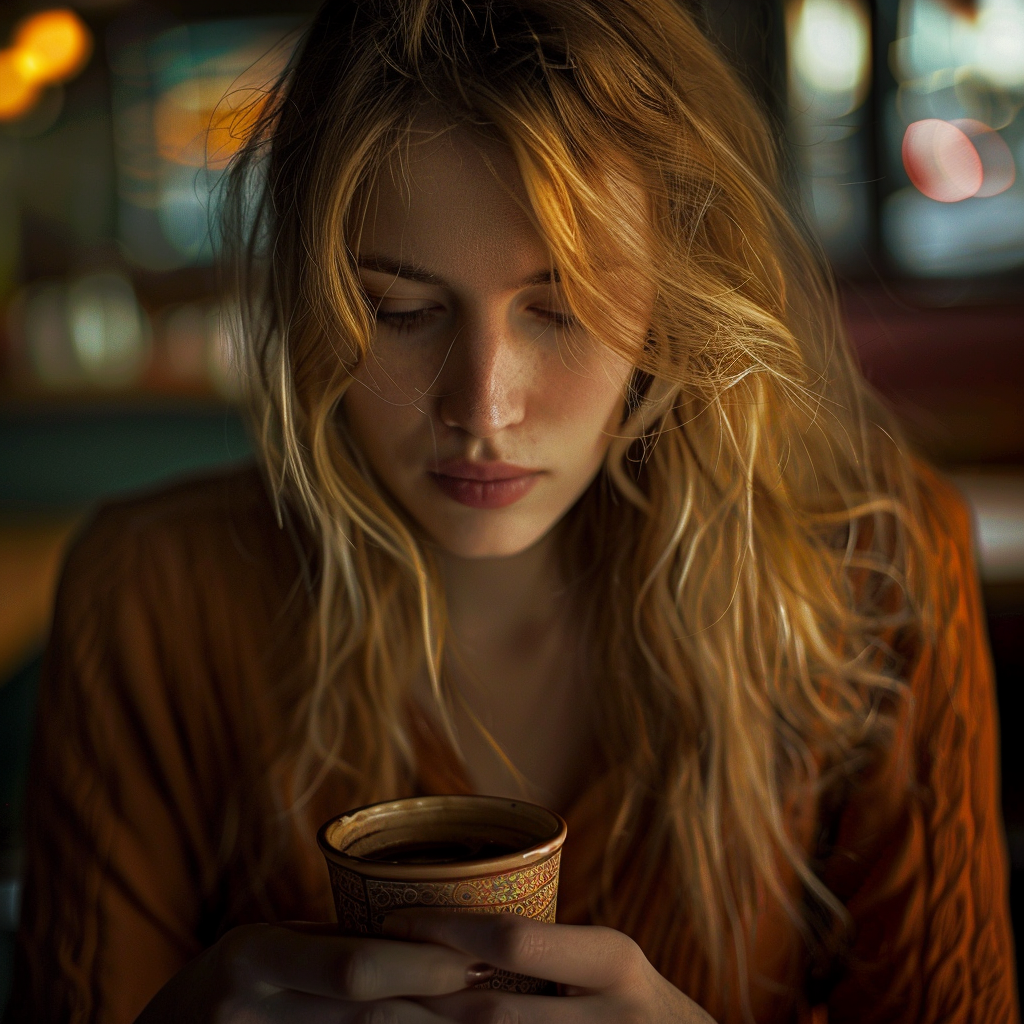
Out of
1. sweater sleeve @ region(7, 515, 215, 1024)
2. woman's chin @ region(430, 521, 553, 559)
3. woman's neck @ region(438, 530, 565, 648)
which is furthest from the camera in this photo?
woman's neck @ region(438, 530, 565, 648)

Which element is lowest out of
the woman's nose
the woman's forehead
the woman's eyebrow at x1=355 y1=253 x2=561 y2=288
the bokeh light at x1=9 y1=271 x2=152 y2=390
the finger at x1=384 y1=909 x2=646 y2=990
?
the finger at x1=384 y1=909 x2=646 y2=990

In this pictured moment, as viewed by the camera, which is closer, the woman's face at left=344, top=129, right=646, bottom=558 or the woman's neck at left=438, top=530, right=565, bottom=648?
the woman's face at left=344, top=129, right=646, bottom=558

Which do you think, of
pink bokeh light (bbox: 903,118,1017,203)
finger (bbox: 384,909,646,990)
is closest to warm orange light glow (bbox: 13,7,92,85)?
pink bokeh light (bbox: 903,118,1017,203)

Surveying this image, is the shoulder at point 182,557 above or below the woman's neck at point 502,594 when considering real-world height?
above

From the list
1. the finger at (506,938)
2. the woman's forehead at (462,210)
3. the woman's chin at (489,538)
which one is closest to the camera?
the finger at (506,938)

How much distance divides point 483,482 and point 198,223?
115 inches

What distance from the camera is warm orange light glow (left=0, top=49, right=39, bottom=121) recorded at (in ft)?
10.7

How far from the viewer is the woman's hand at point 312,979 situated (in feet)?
1.68

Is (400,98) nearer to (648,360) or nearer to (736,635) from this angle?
(648,360)

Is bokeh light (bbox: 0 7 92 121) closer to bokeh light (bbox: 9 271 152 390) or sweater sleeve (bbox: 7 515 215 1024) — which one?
bokeh light (bbox: 9 271 152 390)

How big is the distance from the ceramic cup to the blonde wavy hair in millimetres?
337

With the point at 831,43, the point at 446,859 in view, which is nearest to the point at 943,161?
the point at 831,43

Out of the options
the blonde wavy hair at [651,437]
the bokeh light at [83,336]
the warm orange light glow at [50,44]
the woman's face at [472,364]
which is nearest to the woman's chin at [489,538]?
the woman's face at [472,364]

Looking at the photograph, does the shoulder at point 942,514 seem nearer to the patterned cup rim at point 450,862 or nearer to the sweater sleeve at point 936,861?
the sweater sleeve at point 936,861
